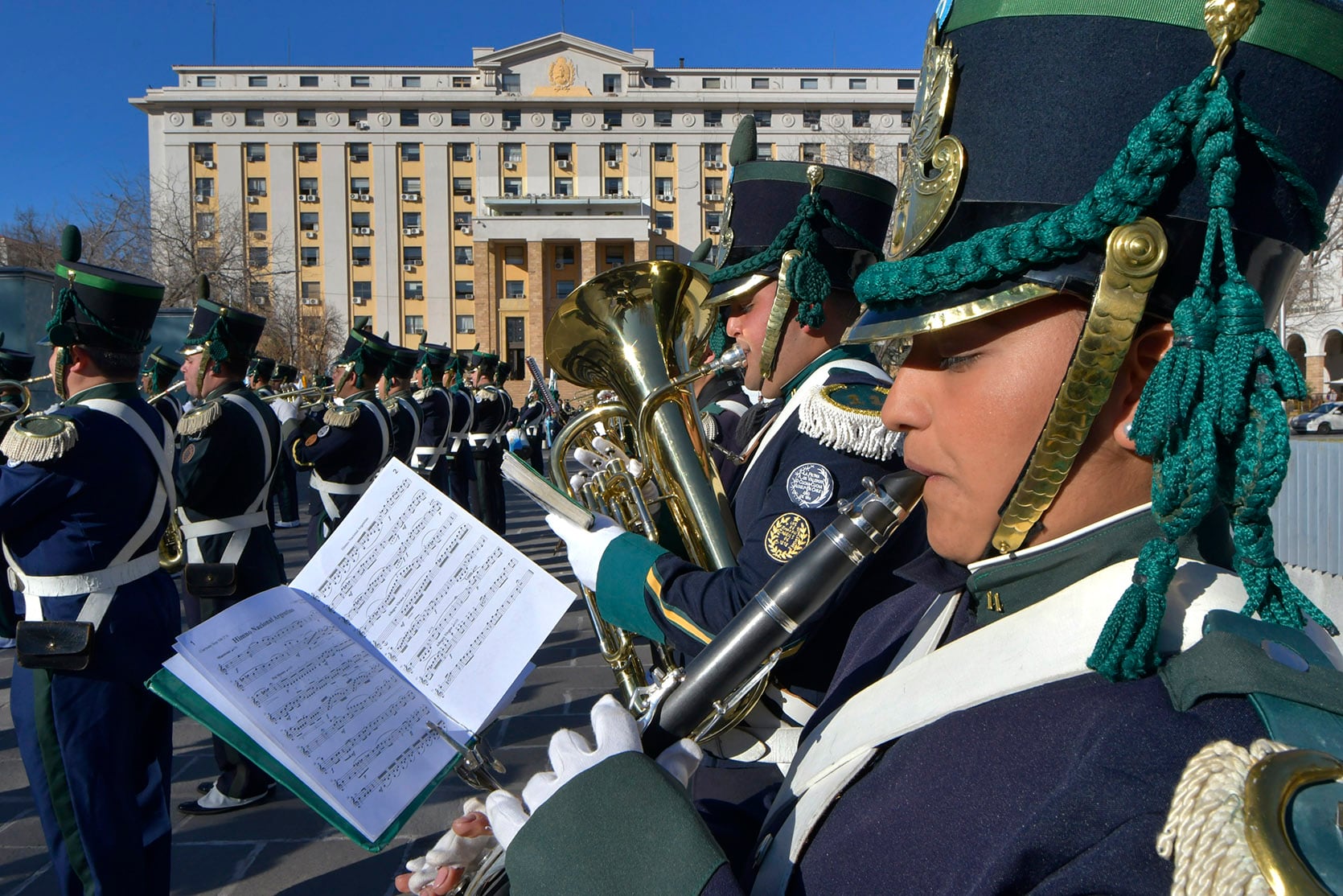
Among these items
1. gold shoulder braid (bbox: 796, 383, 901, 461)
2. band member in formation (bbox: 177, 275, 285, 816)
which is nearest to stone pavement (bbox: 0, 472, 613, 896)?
band member in formation (bbox: 177, 275, 285, 816)

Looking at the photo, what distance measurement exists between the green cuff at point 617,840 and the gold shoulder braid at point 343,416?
703cm

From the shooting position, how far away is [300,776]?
1.38 meters

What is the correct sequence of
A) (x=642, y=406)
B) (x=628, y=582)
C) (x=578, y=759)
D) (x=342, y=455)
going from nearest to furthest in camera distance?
(x=578, y=759) < (x=628, y=582) < (x=642, y=406) < (x=342, y=455)

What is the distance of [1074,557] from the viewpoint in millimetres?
1092

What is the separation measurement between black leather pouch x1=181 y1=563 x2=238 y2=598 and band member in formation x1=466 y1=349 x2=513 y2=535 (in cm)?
693

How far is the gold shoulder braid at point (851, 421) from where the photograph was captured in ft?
6.68

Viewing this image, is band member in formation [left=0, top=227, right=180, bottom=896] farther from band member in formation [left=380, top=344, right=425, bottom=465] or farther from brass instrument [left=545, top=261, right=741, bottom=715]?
band member in formation [left=380, top=344, right=425, bottom=465]

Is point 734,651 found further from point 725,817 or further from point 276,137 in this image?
point 276,137

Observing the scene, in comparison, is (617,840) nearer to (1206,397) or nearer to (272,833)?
(1206,397)

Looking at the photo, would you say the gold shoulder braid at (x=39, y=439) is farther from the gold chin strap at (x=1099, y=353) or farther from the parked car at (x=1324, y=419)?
the parked car at (x=1324, y=419)

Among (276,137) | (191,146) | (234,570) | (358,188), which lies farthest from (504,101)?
(234,570)

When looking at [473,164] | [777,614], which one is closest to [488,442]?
[777,614]

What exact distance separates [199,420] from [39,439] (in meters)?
1.76

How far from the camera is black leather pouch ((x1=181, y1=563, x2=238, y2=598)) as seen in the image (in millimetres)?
4773
